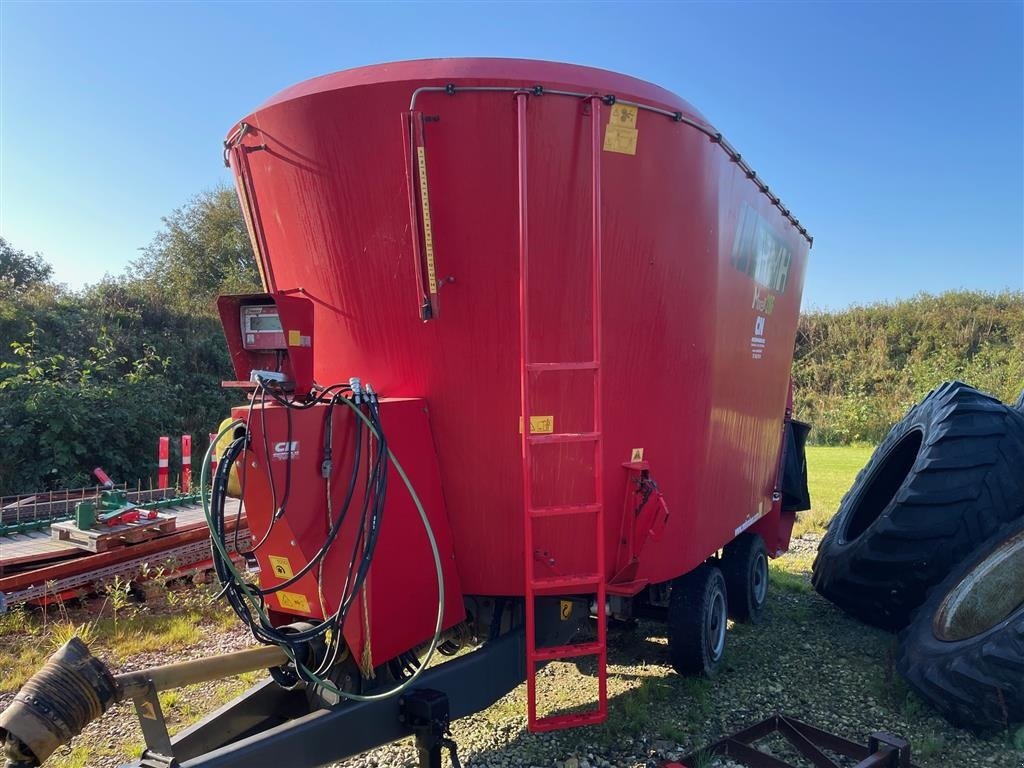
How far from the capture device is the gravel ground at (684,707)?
11.3 ft

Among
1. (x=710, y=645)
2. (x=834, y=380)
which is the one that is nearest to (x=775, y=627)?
(x=710, y=645)

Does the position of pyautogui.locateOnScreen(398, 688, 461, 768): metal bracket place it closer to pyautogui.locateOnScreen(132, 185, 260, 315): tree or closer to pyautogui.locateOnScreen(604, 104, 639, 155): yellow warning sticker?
pyautogui.locateOnScreen(604, 104, 639, 155): yellow warning sticker

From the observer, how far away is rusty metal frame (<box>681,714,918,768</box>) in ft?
10.5

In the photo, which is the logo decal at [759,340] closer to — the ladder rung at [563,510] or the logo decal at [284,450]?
the ladder rung at [563,510]

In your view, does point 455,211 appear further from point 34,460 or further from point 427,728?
point 34,460

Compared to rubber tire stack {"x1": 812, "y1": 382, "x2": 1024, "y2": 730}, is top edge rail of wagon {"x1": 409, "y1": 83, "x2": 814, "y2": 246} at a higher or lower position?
higher

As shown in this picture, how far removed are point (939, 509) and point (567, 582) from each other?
278 centimetres

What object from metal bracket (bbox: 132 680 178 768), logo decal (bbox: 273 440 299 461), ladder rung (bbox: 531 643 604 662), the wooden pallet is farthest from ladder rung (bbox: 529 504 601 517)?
the wooden pallet

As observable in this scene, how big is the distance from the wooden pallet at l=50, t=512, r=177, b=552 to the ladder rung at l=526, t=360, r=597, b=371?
4.41m

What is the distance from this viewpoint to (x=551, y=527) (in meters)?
3.25

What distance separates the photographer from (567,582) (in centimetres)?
314

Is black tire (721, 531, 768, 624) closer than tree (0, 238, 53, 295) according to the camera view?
Yes

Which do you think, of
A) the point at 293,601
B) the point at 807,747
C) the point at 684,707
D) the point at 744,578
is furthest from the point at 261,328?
the point at 744,578

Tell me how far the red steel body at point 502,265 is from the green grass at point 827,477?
6.29 meters
